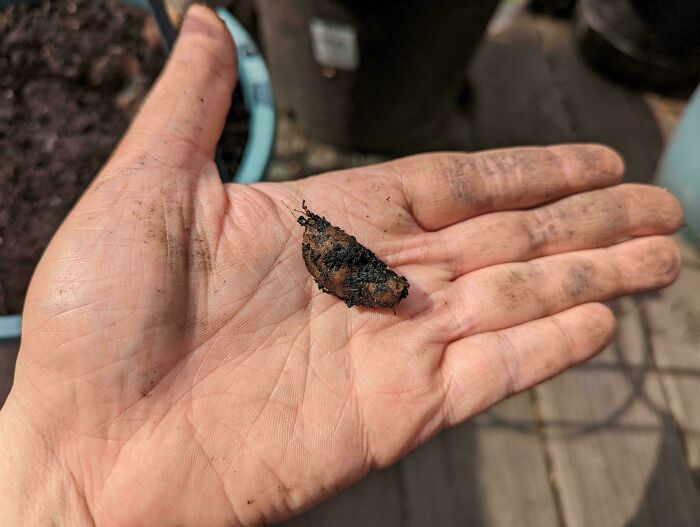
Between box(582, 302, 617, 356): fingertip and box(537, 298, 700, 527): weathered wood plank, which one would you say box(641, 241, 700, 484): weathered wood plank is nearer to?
box(537, 298, 700, 527): weathered wood plank

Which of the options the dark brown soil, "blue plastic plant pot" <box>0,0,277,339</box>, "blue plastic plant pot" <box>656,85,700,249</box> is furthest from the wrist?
"blue plastic plant pot" <box>656,85,700,249</box>

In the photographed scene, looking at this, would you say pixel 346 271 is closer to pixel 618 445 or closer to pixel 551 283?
pixel 551 283

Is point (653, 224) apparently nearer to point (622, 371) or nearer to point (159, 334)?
point (622, 371)

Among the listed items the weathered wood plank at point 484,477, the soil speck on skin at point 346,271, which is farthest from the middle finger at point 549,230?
the weathered wood plank at point 484,477

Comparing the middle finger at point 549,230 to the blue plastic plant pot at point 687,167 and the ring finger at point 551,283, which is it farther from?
the blue plastic plant pot at point 687,167

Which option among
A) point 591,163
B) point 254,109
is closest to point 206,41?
point 254,109

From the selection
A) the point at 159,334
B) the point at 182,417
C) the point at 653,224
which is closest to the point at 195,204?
the point at 159,334

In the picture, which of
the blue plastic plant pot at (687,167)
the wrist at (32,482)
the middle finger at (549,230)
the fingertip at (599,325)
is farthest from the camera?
the blue plastic plant pot at (687,167)
